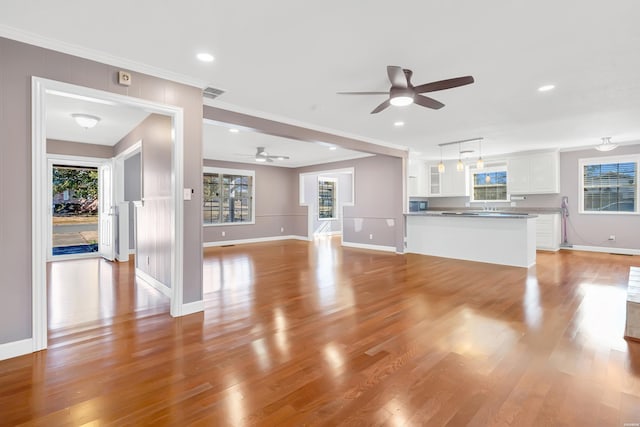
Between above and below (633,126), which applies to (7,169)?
below

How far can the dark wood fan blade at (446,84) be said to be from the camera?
2628mm

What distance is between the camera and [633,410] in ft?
5.51

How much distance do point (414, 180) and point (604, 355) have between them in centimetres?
696

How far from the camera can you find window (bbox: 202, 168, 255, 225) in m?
8.73

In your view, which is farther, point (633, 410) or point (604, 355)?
point (604, 355)

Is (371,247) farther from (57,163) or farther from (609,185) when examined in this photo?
(57,163)

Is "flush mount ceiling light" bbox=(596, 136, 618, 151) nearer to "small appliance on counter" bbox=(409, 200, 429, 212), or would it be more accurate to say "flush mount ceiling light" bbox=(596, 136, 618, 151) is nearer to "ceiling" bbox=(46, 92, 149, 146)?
"small appliance on counter" bbox=(409, 200, 429, 212)

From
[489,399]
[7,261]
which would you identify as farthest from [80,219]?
[489,399]

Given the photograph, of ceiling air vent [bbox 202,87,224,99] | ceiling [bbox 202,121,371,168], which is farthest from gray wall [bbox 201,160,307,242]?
ceiling air vent [bbox 202,87,224,99]

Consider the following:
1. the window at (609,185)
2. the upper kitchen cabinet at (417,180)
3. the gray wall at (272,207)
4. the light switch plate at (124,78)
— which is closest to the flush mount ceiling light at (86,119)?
the light switch plate at (124,78)

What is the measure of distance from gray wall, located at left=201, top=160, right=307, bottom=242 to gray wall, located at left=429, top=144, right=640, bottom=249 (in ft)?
22.7

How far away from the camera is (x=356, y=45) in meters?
2.54

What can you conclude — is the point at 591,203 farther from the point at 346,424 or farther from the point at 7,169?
the point at 7,169

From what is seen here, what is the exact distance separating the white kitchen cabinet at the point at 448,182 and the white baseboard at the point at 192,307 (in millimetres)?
7879
